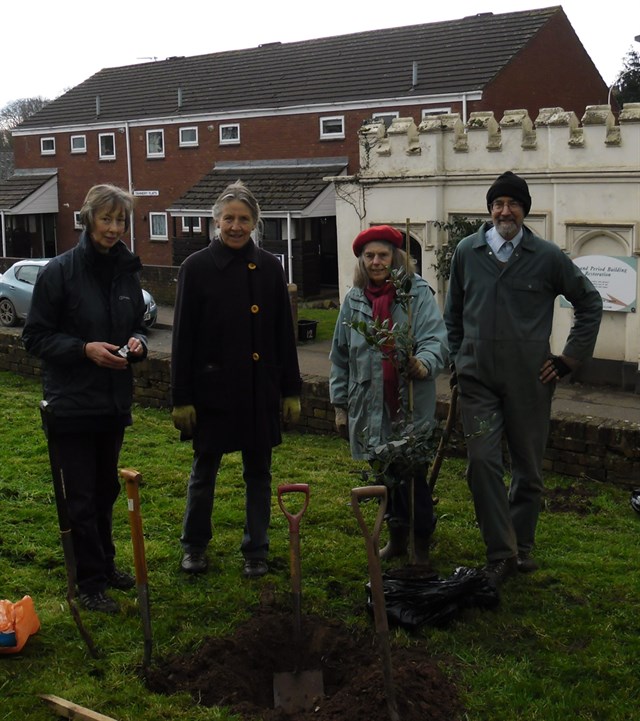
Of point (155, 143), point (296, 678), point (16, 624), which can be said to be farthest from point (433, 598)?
point (155, 143)

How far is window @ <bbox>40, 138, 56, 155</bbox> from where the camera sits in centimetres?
4284

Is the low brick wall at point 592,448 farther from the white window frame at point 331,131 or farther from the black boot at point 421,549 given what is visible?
the white window frame at point 331,131

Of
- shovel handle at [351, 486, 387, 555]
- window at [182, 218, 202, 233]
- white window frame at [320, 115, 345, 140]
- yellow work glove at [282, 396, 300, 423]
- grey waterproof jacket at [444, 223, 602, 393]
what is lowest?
shovel handle at [351, 486, 387, 555]

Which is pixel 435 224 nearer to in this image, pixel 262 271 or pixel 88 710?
pixel 262 271

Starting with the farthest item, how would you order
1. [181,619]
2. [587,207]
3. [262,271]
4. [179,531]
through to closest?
[587,207] < [179,531] < [262,271] < [181,619]

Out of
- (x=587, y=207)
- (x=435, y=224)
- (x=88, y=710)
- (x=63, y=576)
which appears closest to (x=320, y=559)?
(x=63, y=576)

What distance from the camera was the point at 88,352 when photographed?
4887 millimetres

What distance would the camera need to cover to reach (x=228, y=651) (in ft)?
14.6

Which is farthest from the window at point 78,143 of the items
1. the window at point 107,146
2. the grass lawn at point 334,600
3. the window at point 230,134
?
the grass lawn at point 334,600

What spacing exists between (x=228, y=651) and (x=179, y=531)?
1903mm

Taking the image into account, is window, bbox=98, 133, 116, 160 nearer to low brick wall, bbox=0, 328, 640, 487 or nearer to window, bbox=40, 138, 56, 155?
window, bbox=40, 138, 56, 155

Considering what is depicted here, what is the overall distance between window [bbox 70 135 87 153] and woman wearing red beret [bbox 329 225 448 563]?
38152 mm

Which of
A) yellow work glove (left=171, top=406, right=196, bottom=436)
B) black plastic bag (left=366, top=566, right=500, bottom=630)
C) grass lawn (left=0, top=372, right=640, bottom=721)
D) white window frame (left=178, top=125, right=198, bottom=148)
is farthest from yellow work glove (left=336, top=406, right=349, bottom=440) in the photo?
white window frame (left=178, top=125, right=198, bottom=148)

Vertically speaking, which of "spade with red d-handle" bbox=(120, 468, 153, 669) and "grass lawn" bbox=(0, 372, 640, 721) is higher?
"spade with red d-handle" bbox=(120, 468, 153, 669)
